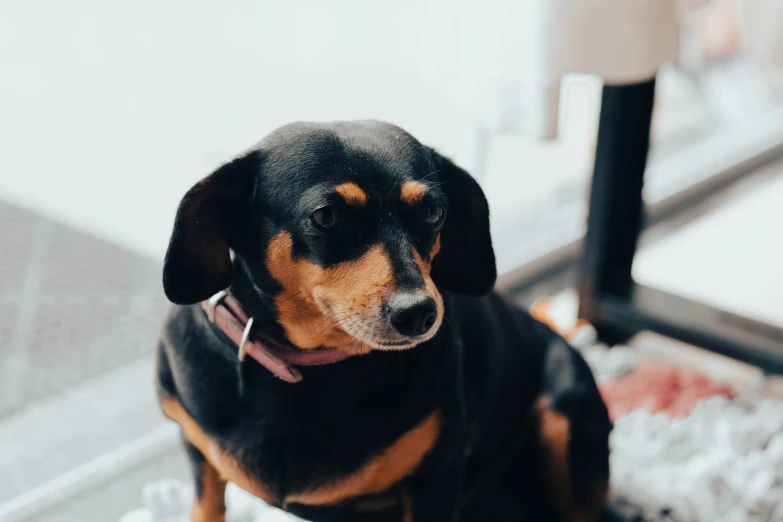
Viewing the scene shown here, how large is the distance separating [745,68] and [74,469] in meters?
2.74

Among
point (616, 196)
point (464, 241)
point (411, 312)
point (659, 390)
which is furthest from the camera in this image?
point (616, 196)

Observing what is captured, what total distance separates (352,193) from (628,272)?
1328 mm

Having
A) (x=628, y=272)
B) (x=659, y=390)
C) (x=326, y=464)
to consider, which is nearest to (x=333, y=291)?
(x=326, y=464)

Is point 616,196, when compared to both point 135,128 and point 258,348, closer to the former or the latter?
point 135,128

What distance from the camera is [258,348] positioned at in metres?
1.00

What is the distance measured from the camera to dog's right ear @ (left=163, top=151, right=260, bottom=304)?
94 cm

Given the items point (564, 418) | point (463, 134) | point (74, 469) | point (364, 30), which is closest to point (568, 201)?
point (463, 134)

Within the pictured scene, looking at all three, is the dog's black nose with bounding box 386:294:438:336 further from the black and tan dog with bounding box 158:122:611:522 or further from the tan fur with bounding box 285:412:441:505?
the tan fur with bounding box 285:412:441:505

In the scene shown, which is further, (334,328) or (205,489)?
(205,489)

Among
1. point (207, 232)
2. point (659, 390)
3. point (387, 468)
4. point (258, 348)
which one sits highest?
point (207, 232)

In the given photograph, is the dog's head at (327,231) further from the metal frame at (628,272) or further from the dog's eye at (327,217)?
the metal frame at (628,272)

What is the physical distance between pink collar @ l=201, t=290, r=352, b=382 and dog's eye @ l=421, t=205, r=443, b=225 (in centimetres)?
19

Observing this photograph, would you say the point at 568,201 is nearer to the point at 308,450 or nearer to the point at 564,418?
the point at 564,418

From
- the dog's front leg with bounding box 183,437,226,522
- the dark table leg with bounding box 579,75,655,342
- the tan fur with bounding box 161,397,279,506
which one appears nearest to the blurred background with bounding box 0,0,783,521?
the dark table leg with bounding box 579,75,655,342
